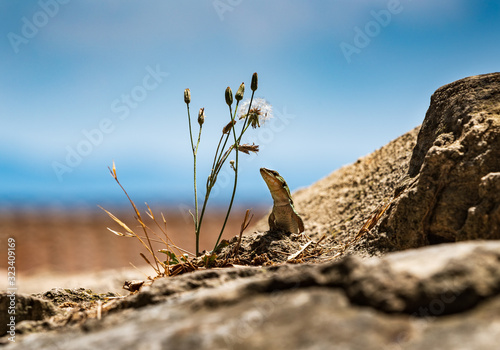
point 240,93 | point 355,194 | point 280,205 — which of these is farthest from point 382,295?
point 355,194

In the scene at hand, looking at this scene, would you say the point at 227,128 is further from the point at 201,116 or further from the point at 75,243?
the point at 75,243

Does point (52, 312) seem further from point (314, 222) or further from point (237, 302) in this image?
point (314, 222)

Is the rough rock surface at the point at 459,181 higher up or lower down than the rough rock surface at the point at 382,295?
higher up

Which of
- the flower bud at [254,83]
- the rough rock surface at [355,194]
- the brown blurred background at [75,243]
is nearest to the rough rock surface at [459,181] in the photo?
the rough rock surface at [355,194]

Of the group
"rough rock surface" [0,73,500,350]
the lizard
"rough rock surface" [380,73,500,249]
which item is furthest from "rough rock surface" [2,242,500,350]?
the lizard

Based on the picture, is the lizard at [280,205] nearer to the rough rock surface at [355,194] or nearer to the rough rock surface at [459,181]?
the rough rock surface at [355,194]
